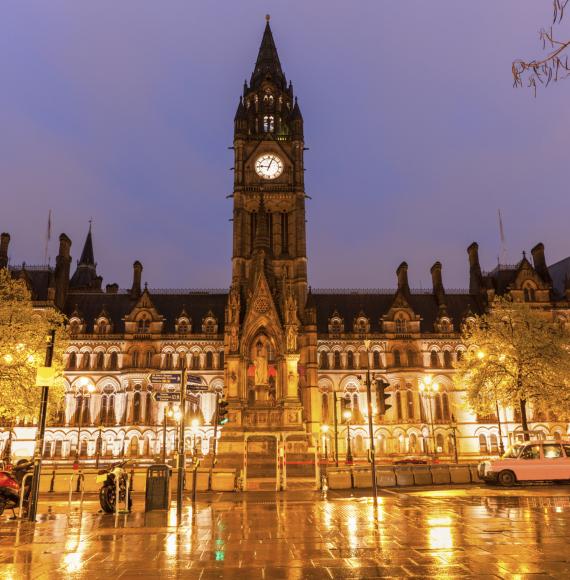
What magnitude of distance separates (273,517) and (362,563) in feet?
24.4

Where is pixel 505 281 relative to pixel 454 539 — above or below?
above

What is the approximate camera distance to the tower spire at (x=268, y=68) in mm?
78875

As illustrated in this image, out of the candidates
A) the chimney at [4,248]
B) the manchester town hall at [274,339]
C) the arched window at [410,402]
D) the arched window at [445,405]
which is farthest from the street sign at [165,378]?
the chimney at [4,248]

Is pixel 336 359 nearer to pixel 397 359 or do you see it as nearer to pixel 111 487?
pixel 397 359

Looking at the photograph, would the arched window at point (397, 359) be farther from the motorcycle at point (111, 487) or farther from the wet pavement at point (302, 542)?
the motorcycle at point (111, 487)

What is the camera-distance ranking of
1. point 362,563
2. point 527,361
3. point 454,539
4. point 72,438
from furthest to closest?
point 72,438 → point 527,361 → point 454,539 → point 362,563

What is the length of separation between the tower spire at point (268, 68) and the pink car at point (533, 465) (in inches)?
2545

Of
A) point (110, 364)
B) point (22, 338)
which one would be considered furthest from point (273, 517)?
point (110, 364)

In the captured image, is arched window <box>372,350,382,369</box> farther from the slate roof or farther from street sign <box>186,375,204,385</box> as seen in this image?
street sign <box>186,375,204,385</box>

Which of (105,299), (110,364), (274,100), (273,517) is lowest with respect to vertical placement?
(273,517)

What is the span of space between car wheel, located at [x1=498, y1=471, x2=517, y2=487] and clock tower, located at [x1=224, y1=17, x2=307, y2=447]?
17804 mm

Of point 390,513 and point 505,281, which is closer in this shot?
point 390,513

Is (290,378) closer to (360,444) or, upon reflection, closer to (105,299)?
(360,444)

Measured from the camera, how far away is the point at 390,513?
16953 mm
